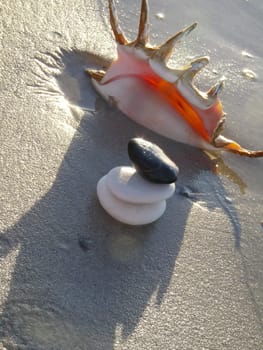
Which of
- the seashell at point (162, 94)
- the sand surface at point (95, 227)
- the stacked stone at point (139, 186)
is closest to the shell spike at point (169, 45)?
the seashell at point (162, 94)

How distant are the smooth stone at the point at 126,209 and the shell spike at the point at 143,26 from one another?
2.14 feet

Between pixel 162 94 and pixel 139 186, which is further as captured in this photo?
pixel 162 94

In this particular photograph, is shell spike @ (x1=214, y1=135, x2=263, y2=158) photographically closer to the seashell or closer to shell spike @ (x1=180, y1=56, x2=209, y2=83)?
the seashell

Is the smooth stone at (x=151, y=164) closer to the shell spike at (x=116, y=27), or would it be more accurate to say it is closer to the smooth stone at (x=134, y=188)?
the smooth stone at (x=134, y=188)

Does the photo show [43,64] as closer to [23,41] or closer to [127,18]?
[23,41]

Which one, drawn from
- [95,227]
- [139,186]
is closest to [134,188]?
[139,186]

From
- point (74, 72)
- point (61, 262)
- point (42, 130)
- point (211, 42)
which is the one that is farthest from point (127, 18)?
point (61, 262)

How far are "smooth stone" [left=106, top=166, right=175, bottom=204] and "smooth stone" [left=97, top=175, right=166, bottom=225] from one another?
0.09 feet

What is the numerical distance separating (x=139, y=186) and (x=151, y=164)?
0.27 feet

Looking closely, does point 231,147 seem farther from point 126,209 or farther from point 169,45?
point 126,209

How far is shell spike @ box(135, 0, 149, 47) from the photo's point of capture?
197cm

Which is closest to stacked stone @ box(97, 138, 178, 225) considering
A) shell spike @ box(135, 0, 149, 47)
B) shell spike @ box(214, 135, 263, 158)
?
shell spike @ box(214, 135, 263, 158)

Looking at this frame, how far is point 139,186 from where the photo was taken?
164cm

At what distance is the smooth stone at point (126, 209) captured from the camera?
165 cm
